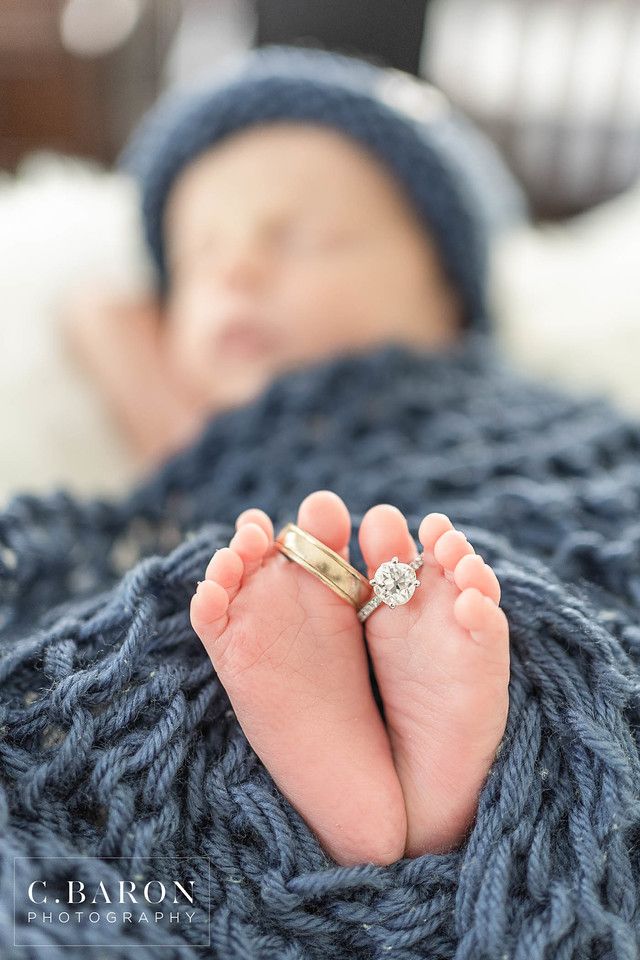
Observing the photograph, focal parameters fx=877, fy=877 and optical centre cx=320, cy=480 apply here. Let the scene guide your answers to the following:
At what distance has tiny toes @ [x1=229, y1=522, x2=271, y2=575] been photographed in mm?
563

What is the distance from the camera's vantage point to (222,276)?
1062 mm

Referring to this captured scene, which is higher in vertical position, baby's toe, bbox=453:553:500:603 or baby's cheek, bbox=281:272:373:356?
baby's toe, bbox=453:553:500:603

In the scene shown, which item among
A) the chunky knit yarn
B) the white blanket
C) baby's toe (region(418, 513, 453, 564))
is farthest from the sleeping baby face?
baby's toe (region(418, 513, 453, 564))

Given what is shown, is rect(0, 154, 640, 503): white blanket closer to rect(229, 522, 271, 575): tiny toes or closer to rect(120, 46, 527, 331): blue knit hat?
rect(120, 46, 527, 331): blue knit hat

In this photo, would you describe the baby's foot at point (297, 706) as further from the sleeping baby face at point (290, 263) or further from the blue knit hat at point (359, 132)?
the blue knit hat at point (359, 132)

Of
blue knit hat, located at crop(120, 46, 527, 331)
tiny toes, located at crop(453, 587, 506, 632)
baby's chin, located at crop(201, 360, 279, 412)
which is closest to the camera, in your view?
tiny toes, located at crop(453, 587, 506, 632)

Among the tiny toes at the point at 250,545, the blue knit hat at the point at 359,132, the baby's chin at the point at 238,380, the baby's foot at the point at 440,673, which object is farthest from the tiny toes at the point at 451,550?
the blue knit hat at the point at 359,132

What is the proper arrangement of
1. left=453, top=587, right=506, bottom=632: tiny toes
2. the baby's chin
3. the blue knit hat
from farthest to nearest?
the blue knit hat < the baby's chin < left=453, top=587, right=506, bottom=632: tiny toes

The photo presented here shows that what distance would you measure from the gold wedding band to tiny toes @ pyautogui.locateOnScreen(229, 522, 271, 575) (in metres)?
0.02

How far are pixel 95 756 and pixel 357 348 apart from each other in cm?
58

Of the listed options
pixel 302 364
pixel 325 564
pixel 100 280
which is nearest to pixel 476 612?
pixel 325 564

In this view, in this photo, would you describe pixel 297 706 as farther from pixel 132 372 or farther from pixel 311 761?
pixel 132 372

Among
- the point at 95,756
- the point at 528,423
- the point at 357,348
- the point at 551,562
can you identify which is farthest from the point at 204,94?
the point at 95,756

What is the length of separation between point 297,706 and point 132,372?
2.27ft
